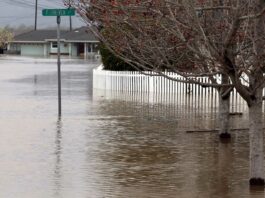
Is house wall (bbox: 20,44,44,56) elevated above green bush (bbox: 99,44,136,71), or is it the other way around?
house wall (bbox: 20,44,44,56)

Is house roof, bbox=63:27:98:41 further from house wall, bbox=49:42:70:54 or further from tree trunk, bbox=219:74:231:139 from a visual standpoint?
tree trunk, bbox=219:74:231:139

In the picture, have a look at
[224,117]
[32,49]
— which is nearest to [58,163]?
[224,117]

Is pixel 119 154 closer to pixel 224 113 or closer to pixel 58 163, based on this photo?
pixel 58 163

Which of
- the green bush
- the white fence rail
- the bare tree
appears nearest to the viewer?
the bare tree

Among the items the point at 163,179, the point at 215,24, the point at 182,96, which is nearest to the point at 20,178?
the point at 163,179

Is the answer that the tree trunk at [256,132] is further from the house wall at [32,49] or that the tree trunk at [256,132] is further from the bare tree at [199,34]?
the house wall at [32,49]

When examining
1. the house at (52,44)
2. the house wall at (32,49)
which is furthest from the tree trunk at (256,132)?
the house wall at (32,49)

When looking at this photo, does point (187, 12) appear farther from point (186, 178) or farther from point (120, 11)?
point (186, 178)

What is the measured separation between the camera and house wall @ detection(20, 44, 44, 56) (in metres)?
125

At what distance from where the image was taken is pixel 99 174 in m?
12.0

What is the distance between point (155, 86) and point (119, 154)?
641 inches

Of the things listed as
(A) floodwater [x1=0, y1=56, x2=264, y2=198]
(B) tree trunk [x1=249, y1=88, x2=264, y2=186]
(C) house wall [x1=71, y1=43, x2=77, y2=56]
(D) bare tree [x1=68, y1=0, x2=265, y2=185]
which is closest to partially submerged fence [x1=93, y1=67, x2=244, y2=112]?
(A) floodwater [x1=0, y1=56, x2=264, y2=198]

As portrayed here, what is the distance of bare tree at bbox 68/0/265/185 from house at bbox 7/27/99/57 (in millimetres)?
99216

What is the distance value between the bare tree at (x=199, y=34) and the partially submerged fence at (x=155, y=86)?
552 inches
